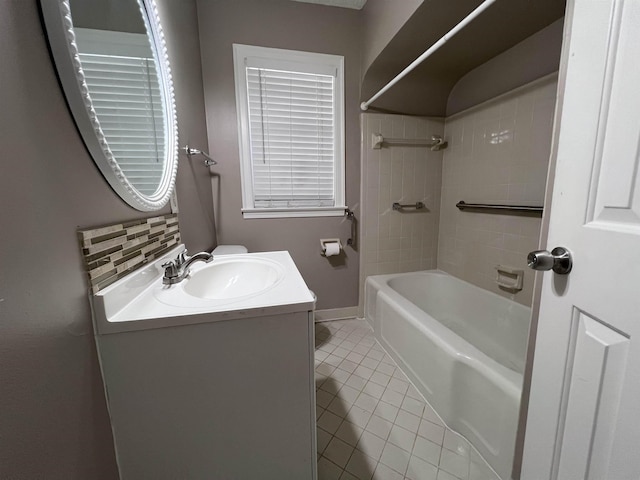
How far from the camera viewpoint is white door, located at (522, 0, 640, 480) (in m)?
0.41

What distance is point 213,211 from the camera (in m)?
1.78

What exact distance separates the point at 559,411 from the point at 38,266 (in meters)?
1.13

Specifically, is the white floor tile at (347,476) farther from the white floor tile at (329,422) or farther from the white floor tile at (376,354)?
the white floor tile at (376,354)

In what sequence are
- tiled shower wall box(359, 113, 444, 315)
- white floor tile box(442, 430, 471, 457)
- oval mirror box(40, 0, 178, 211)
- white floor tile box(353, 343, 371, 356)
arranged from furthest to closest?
tiled shower wall box(359, 113, 444, 315) → white floor tile box(353, 343, 371, 356) → white floor tile box(442, 430, 471, 457) → oval mirror box(40, 0, 178, 211)

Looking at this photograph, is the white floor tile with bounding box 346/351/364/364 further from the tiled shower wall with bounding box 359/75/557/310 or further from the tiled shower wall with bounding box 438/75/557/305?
the tiled shower wall with bounding box 438/75/557/305

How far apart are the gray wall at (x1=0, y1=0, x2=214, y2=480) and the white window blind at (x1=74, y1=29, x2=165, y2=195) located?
0.11 meters

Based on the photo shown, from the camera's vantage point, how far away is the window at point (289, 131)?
1.74m

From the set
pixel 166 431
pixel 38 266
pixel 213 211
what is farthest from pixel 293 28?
pixel 166 431

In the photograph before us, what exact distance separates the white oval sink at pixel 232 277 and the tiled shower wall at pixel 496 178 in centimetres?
156

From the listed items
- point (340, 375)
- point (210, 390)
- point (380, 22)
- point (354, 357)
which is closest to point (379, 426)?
point (340, 375)

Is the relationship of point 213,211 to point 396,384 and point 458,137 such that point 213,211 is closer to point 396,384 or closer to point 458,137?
point 396,384

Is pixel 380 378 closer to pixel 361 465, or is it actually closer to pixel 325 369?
pixel 325 369

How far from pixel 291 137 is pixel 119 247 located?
149 cm

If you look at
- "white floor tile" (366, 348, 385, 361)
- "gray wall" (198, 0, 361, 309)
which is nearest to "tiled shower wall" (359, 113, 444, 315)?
"gray wall" (198, 0, 361, 309)
